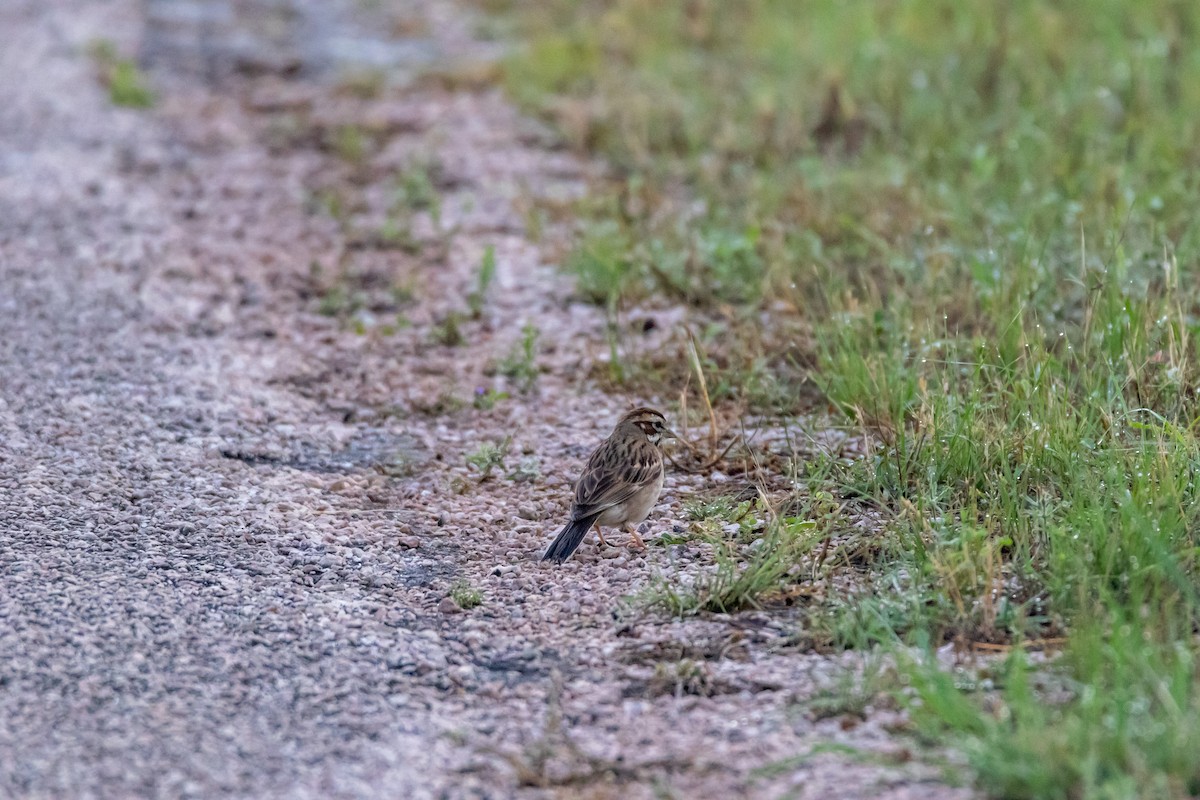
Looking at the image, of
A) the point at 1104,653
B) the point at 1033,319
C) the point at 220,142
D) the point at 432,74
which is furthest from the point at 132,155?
the point at 1104,653

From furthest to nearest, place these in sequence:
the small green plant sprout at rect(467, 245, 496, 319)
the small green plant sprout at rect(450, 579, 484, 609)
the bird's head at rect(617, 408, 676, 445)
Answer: the small green plant sprout at rect(467, 245, 496, 319) < the bird's head at rect(617, 408, 676, 445) < the small green plant sprout at rect(450, 579, 484, 609)

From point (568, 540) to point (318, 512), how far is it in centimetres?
95

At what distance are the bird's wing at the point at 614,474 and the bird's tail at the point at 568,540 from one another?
0.03m

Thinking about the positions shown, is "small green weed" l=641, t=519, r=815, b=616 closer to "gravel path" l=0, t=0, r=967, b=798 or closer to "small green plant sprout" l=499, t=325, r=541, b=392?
"gravel path" l=0, t=0, r=967, b=798

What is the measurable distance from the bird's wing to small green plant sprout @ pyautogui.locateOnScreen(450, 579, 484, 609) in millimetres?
504

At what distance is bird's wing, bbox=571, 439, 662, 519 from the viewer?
508 centimetres

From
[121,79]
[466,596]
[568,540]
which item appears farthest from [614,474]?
[121,79]

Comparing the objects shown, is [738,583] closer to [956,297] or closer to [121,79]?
[956,297]

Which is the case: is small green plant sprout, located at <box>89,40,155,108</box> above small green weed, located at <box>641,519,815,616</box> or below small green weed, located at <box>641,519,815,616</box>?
above

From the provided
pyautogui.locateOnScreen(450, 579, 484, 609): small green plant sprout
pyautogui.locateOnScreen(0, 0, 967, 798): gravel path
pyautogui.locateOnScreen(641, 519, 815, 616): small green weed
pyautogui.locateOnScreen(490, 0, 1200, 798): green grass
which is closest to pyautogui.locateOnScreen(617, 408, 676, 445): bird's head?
pyautogui.locateOnScreen(0, 0, 967, 798): gravel path

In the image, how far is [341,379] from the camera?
22.2ft

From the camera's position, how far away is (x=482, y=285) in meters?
7.55

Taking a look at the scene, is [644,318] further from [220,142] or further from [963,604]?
[220,142]

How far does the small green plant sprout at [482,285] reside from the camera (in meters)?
7.41
